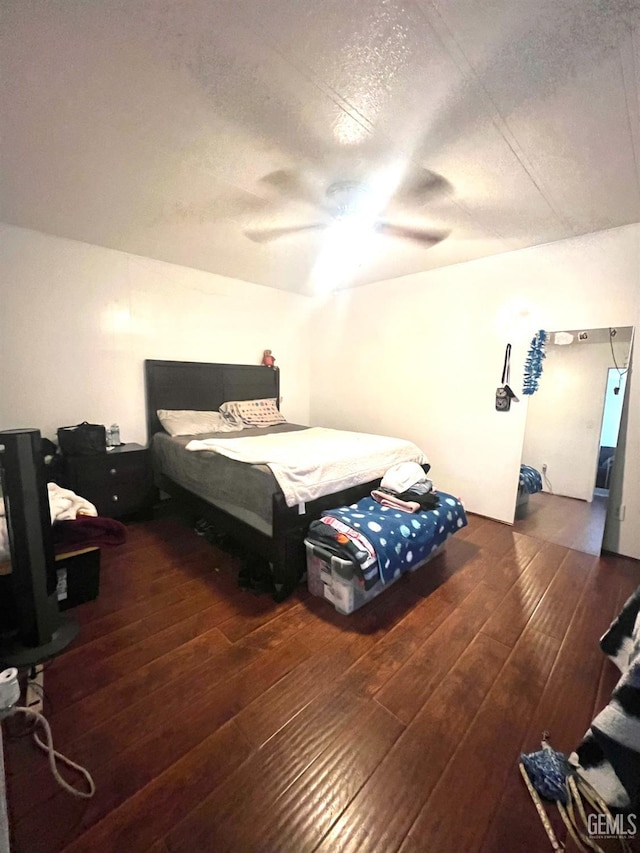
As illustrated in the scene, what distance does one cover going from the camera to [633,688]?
1.02m

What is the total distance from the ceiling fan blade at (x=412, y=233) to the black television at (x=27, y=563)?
2435 mm

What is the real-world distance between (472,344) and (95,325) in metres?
3.42

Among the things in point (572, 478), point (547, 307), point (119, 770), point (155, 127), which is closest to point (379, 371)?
point (547, 307)

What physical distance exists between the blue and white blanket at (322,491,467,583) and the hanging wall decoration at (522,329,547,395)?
4.41 ft

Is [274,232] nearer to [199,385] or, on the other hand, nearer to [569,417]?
[199,385]

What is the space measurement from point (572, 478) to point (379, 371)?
210cm

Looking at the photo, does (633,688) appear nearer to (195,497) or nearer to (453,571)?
(453,571)

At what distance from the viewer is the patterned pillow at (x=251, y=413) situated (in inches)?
139

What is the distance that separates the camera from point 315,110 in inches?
54.9

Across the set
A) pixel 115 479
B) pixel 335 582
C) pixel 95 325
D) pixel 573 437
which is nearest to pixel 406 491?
pixel 335 582

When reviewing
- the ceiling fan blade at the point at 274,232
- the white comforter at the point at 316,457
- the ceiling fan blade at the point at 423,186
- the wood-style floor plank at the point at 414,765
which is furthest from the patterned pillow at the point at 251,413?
the wood-style floor plank at the point at 414,765

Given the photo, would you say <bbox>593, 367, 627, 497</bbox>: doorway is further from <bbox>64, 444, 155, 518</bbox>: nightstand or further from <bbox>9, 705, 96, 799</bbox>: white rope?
<bbox>64, 444, 155, 518</bbox>: nightstand

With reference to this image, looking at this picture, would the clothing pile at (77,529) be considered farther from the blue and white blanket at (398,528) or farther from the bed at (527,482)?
the bed at (527,482)

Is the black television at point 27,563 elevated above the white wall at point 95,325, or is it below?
below
